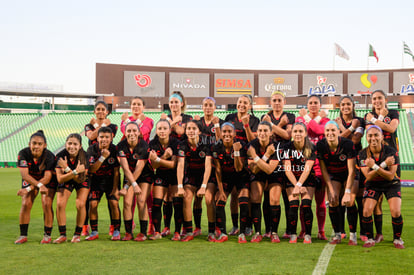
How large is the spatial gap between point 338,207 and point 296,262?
5.33 feet

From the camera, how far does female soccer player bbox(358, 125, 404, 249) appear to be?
6.07m

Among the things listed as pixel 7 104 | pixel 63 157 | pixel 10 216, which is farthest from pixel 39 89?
pixel 63 157

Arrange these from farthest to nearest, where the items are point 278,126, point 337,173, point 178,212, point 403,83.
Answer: point 403,83
point 278,126
point 178,212
point 337,173

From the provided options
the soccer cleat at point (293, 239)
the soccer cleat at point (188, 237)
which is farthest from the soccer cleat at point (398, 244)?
the soccer cleat at point (188, 237)

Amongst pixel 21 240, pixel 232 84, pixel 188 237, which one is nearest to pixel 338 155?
pixel 188 237

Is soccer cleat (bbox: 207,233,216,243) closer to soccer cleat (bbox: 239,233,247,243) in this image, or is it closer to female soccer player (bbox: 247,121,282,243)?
soccer cleat (bbox: 239,233,247,243)

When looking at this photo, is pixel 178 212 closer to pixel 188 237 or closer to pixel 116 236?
pixel 188 237

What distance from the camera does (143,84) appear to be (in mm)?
45906

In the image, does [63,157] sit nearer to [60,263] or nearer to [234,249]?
[60,263]

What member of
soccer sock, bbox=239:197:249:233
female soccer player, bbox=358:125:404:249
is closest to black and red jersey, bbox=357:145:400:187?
female soccer player, bbox=358:125:404:249

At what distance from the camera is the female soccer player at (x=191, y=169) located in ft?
22.2

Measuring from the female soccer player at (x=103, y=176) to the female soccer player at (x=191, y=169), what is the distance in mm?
1033

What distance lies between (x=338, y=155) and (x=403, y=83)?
140ft

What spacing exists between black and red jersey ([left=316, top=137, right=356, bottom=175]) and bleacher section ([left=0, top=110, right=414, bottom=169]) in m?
23.8
